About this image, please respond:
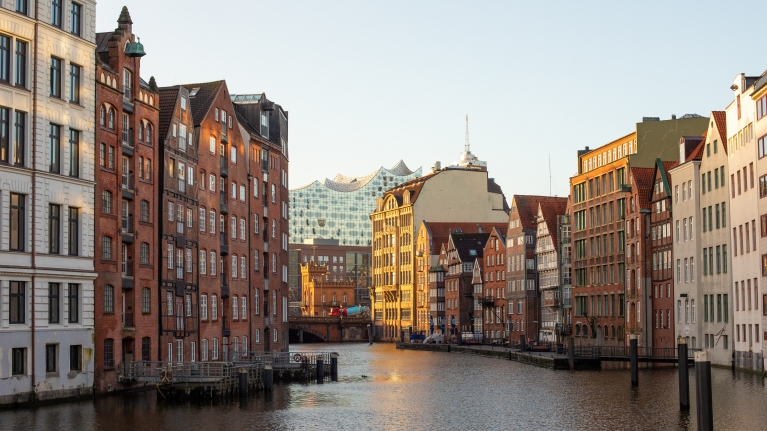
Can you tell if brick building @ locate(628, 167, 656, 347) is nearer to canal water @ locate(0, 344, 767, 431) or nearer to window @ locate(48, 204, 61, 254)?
canal water @ locate(0, 344, 767, 431)

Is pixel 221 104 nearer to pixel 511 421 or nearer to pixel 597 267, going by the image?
pixel 511 421

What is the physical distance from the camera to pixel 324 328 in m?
191

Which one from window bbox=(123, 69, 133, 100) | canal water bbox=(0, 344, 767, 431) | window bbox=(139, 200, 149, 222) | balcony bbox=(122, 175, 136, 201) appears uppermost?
window bbox=(123, 69, 133, 100)

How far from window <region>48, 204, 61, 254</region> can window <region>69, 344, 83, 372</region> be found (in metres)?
5.07

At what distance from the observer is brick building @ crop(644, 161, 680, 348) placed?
96.5 m

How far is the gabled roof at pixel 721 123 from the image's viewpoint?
8294 centimetres

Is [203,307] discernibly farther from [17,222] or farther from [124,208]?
[17,222]

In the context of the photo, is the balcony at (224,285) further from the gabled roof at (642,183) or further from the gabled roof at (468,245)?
the gabled roof at (468,245)

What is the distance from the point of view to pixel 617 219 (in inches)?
4385

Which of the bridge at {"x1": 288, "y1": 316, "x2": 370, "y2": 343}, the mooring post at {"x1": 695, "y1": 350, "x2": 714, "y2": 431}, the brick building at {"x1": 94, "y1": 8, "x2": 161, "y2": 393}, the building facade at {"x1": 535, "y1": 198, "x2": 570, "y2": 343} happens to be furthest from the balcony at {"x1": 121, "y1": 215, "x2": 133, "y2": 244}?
the bridge at {"x1": 288, "y1": 316, "x2": 370, "y2": 343}

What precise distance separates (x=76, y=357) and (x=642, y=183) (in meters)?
63.4

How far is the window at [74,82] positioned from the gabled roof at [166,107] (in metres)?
12.7

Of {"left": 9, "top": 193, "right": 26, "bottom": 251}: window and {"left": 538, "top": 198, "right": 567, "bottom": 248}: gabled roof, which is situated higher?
{"left": 538, "top": 198, "right": 567, "bottom": 248}: gabled roof

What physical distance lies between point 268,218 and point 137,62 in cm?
3050
